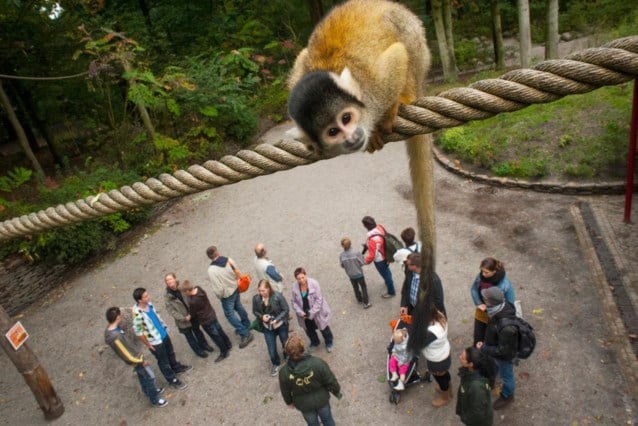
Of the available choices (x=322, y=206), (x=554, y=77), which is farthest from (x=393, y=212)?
(x=554, y=77)

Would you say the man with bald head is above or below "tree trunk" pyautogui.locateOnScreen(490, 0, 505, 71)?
above

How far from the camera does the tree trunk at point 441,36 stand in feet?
51.5

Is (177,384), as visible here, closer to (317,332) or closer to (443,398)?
(317,332)

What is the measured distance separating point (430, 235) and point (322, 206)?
25.0ft

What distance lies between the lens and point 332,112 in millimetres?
2602

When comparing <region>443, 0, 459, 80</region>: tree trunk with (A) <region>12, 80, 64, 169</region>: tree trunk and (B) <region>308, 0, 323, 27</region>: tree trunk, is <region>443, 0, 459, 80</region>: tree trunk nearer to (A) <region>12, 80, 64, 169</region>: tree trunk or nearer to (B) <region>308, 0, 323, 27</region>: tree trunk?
(B) <region>308, 0, 323, 27</region>: tree trunk

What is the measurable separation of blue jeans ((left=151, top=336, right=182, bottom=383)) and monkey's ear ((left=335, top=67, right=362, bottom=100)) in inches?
199

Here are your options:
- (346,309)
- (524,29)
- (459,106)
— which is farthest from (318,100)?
(524,29)

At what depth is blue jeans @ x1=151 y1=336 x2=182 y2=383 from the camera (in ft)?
19.8

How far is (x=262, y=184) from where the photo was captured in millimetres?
13336

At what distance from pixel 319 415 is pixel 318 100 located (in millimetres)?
3898

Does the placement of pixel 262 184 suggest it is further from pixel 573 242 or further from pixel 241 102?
pixel 573 242

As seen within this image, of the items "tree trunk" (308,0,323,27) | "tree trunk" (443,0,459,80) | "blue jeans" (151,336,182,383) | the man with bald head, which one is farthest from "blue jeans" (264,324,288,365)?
"tree trunk" (308,0,323,27)

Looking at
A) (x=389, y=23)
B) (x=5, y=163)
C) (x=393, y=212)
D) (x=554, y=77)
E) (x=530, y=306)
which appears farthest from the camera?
(x=5, y=163)
